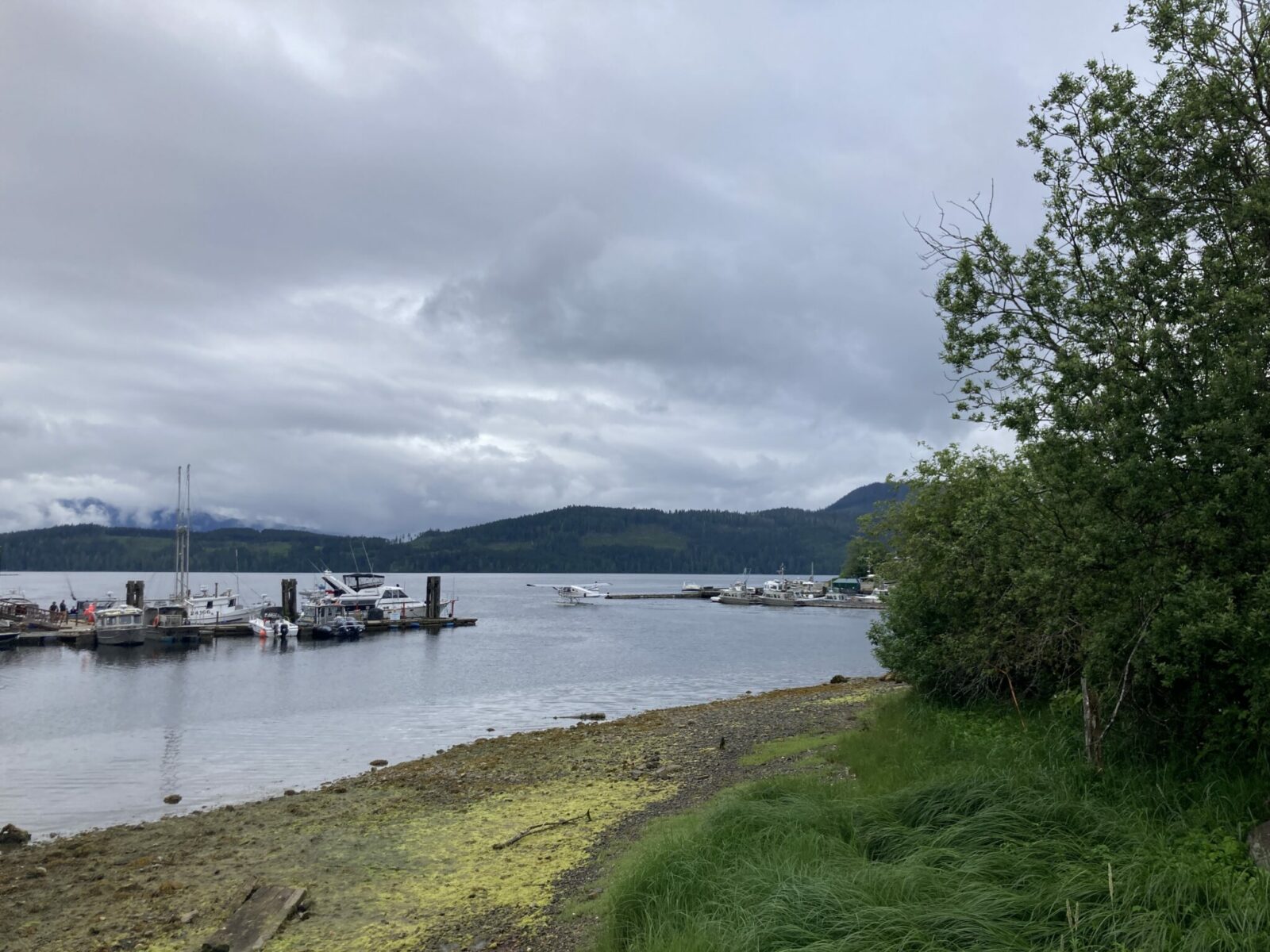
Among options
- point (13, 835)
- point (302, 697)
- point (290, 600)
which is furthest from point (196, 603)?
point (13, 835)

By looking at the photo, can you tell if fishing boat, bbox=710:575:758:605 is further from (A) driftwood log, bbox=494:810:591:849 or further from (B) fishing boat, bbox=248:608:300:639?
(A) driftwood log, bbox=494:810:591:849

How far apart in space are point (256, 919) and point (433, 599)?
73.8m

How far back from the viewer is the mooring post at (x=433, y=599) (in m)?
80.8

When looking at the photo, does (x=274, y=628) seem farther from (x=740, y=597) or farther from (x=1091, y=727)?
(x=740, y=597)

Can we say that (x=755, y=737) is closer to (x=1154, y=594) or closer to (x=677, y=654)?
(x=1154, y=594)

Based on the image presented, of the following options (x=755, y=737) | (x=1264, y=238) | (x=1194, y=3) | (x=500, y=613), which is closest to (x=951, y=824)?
(x=1264, y=238)

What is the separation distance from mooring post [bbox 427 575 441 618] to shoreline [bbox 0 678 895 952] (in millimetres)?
61104

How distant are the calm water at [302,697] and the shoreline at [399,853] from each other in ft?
12.3

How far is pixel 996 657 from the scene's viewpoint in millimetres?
13797

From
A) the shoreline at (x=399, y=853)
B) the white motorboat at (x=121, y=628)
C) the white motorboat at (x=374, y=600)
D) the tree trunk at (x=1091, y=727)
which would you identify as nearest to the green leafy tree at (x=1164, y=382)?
the tree trunk at (x=1091, y=727)

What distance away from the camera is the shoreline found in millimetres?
9562

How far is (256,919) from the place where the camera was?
973cm

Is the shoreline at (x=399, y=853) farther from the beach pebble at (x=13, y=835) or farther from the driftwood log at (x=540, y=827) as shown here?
the beach pebble at (x=13, y=835)

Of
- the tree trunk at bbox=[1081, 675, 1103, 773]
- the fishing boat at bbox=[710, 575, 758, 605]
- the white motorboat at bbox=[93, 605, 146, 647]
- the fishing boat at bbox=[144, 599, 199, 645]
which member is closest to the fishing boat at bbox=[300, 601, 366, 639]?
the fishing boat at bbox=[144, 599, 199, 645]
